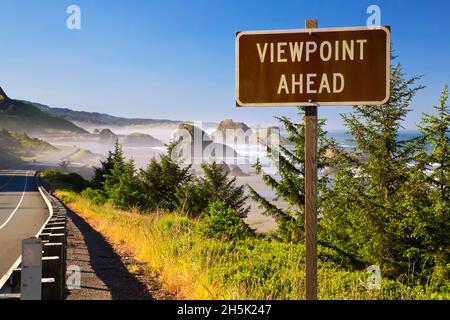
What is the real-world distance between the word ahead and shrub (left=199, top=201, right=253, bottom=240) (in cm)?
656

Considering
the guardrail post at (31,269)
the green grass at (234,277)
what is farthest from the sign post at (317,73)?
the guardrail post at (31,269)

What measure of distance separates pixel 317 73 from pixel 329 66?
0.37 ft

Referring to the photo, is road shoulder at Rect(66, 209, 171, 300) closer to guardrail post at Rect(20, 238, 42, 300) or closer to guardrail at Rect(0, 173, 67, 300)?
guardrail at Rect(0, 173, 67, 300)

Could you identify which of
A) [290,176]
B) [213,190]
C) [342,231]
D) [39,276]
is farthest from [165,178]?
[39,276]

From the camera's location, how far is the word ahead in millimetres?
3404

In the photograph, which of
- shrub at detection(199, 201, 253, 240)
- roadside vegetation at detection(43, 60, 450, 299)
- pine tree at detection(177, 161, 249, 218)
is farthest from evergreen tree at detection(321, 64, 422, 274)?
pine tree at detection(177, 161, 249, 218)

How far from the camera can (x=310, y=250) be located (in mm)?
3443

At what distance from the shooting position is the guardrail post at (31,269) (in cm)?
333

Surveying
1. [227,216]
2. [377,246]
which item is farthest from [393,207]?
[227,216]

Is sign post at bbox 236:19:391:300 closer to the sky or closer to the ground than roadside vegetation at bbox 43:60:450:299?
closer to the sky

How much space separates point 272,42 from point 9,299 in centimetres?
316

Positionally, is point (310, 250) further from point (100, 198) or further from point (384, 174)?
point (100, 198)

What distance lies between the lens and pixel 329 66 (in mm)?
3424

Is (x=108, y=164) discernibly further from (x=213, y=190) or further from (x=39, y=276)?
(x=39, y=276)
